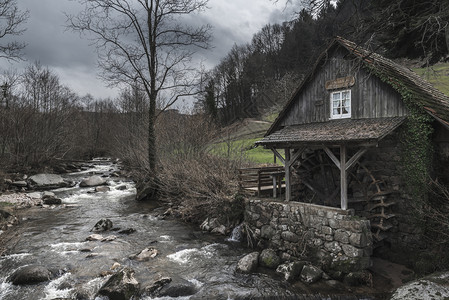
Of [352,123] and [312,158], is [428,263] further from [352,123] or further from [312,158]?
[312,158]

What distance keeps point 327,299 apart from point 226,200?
555 centimetres

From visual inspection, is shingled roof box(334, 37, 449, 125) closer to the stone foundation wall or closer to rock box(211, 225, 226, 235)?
the stone foundation wall

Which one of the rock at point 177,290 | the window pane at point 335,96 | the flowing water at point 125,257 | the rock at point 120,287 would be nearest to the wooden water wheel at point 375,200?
the window pane at point 335,96

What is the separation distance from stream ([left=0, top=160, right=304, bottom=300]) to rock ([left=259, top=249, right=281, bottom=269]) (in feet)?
1.75

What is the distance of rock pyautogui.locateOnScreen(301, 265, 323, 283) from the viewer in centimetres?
730

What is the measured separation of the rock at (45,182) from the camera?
19.7 m

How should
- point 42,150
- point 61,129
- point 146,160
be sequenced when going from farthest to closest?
point 61,129
point 42,150
point 146,160

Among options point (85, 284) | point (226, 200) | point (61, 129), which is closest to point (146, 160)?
point (226, 200)

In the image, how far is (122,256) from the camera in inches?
353

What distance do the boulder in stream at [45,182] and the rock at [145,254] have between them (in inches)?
567

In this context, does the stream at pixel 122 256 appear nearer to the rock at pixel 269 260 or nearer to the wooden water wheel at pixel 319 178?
the rock at pixel 269 260

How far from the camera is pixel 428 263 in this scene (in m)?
7.34

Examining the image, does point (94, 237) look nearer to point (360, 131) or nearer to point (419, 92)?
point (360, 131)

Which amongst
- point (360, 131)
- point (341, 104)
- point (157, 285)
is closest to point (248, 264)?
point (157, 285)
